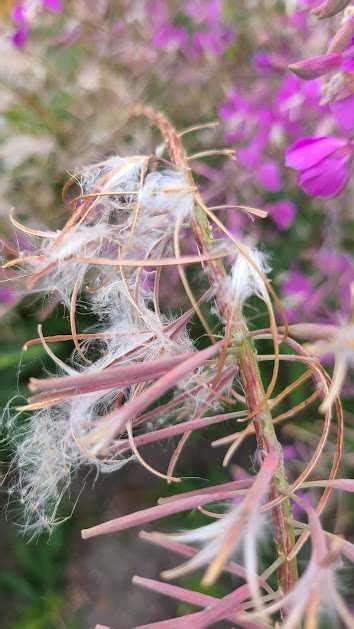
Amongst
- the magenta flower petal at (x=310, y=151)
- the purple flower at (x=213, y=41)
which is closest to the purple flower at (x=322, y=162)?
the magenta flower petal at (x=310, y=151)

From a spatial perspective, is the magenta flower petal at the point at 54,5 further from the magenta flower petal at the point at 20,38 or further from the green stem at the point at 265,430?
the green stem at the point at 265,430

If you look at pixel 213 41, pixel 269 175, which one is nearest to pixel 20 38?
pixel 213 41

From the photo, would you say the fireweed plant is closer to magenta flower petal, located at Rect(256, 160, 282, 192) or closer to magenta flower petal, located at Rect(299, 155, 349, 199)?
magenta flower petal, located at Rect(299, 155, 349, 199)

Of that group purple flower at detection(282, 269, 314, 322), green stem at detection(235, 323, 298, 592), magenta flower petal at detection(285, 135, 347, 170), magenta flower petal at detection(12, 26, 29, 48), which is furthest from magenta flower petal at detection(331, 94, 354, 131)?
magenta flower petal at detection(12, 26, 29, 48)

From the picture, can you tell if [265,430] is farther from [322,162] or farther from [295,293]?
[295,293]

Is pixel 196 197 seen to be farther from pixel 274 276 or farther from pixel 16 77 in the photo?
pixel 16 77

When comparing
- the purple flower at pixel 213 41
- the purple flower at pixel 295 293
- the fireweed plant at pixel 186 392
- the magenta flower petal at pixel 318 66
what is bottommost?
the purple flower at pixel 295 293
